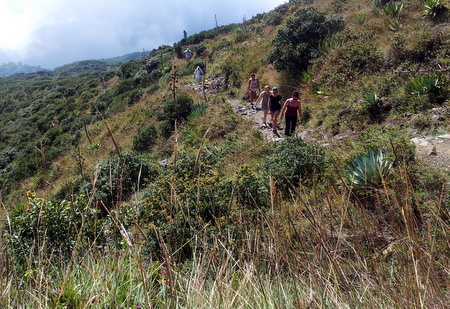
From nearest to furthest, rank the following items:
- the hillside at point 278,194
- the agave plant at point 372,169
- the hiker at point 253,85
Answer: the hillside at point 278,194 → the agave plant at point 372,169 → the hiker at point 253,85

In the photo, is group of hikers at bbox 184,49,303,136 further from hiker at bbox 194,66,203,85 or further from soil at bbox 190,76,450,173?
hiker at bbox 194,66,203,85

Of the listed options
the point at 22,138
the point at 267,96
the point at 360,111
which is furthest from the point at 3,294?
the point at 22,138

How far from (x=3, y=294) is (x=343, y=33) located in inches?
478

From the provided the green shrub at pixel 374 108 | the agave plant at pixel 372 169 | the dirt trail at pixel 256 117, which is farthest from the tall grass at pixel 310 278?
the dirt trail at pixel 256 117

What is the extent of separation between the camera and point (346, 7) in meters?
14.6

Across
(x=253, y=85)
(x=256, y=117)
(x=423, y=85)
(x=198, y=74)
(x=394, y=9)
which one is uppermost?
(x=394, y=9)

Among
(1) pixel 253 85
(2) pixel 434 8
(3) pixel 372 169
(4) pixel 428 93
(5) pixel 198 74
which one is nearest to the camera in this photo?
→ (3) pixel 372 169

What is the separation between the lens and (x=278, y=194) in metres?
1.41

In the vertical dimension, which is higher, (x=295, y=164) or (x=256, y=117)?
(x=295, y=164)

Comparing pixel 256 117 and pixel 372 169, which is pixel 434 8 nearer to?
pixel 256 117

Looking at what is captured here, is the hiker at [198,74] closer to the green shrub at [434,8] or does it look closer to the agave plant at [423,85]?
the green shrub at [434,8]

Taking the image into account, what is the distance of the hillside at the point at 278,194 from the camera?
1.43 m

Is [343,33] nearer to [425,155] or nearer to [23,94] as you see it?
[425,155]

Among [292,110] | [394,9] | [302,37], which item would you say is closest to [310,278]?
[292,110]
